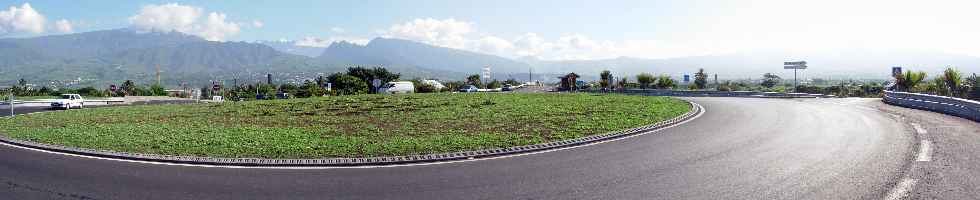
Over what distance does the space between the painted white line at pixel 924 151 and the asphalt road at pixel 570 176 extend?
0.19m

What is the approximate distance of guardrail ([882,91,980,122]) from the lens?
20.3 m

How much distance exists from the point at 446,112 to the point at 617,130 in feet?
34.4

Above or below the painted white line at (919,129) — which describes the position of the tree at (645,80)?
above

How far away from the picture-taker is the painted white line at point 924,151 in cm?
1112

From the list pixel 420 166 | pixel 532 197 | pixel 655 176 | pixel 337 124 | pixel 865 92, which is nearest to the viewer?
pixel 532 197

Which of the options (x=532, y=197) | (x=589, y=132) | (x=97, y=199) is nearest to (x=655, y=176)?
(x=532, y=197)

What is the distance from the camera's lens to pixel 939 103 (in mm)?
24469

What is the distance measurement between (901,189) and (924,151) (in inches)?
→ 197

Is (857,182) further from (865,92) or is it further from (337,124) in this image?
(865,92)

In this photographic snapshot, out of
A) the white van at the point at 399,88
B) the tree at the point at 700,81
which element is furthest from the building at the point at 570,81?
the white van at the point at 399,88

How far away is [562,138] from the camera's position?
1580 centimetres

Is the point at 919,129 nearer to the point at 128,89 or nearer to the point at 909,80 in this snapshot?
the point at 909,80

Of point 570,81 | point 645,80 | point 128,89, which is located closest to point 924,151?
point 645,80

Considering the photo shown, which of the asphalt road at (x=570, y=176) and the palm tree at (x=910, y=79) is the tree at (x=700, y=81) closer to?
the palm tree at (x=910, y=79)
